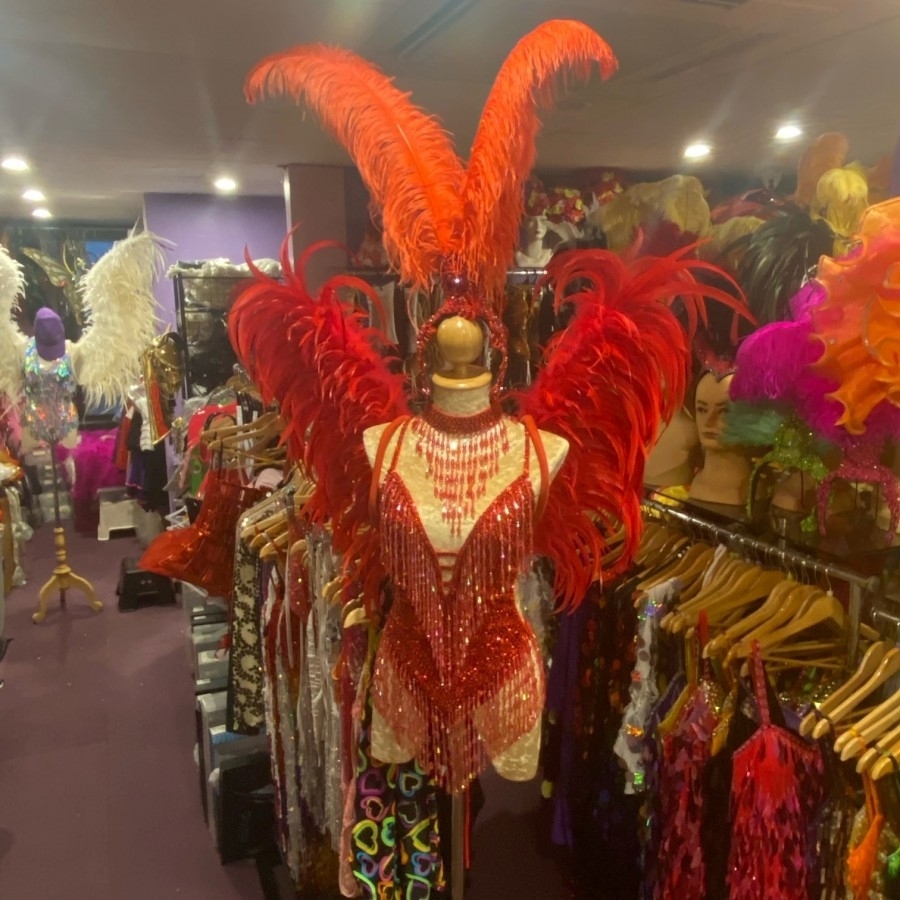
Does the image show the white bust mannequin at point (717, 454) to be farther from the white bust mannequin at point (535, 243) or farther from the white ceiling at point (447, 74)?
the white bust mannequin at point (535, 243)

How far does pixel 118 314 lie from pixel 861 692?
148 inches

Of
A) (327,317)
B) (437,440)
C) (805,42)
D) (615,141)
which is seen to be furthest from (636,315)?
(615,141)

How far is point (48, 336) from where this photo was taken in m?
4.09

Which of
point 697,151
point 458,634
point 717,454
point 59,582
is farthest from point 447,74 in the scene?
point 59,582

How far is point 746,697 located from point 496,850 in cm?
122

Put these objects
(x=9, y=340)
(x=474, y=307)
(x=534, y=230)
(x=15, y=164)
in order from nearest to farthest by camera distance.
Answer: (x=474, y=307) < (x=534, y=230) < (x=15, y=164) < (x=9, y=340)

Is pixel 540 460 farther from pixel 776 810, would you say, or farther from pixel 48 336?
pixel 48 336

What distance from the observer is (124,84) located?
8.25 feet

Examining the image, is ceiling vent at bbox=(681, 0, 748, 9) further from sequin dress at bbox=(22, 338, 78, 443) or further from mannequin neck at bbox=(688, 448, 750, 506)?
sequin dress at bbox=(22, 338, 78, 443)

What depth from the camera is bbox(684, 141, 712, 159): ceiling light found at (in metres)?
3.43

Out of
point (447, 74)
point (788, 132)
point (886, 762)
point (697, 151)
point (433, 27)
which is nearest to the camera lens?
point (886, 762)

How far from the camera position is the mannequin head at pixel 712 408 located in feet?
6.26

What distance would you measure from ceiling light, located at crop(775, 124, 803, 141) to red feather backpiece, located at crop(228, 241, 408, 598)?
2354mm

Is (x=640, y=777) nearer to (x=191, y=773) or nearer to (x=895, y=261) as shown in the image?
(x=895, y=261)
